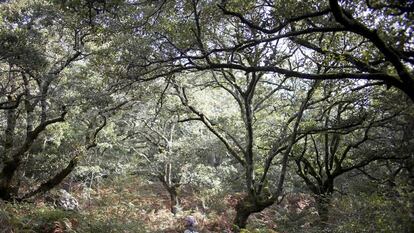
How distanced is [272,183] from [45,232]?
1152 cm

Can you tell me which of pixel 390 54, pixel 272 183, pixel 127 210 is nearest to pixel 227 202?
pixel 272 183

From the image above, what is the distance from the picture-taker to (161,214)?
53.2 ft

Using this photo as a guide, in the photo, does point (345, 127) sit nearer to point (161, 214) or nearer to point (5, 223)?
point (5, 223)

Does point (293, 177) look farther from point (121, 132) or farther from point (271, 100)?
point (121, 132)

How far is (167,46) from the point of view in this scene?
8008 mm

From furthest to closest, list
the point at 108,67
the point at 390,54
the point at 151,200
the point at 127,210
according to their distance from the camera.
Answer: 1. the point at 151,200
2. the point at 127,210
3. the point at 108,67
4. the point at 390,54

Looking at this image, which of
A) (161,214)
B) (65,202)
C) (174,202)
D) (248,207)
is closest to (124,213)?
(161,214)

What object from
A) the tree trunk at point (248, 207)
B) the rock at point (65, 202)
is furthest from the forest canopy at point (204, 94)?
the rock at point (65, 202)

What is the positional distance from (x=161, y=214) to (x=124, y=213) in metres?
2.15

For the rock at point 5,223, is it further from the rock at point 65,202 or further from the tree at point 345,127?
the tree at point 345,127

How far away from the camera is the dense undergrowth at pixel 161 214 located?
5457mm

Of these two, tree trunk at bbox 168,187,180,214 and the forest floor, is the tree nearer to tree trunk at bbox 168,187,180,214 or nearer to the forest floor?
the forest floor

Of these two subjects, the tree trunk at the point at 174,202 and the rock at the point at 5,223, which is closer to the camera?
the rock at the point at 5,223

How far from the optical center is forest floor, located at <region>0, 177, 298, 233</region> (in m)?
8.90
